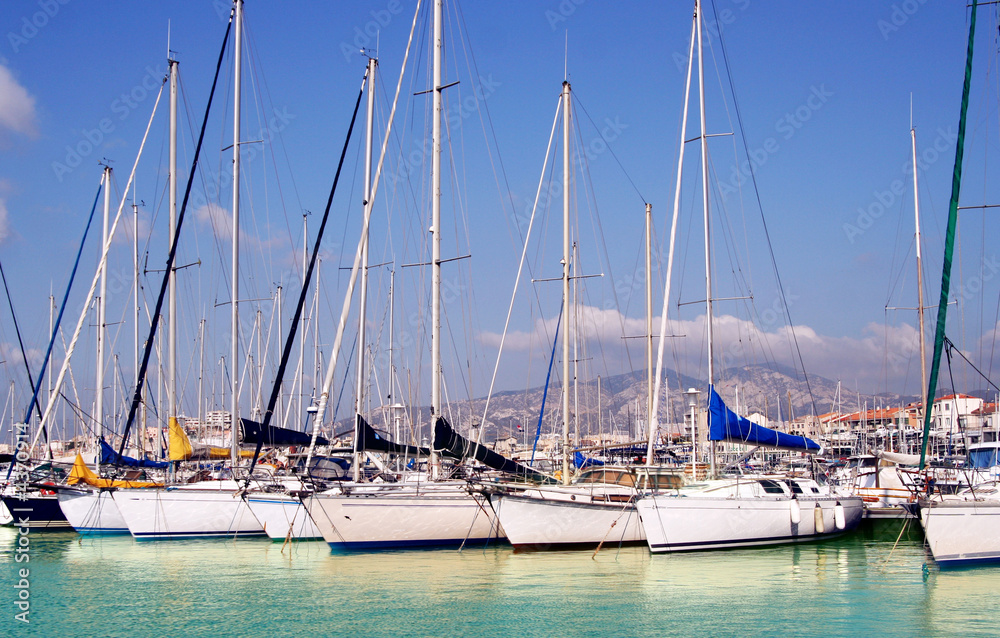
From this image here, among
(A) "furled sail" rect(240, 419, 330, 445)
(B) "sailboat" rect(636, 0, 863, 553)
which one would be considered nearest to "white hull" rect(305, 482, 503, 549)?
(A) "furled sail" rect(240, 419, 330, 445)

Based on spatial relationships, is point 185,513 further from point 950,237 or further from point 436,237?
point 950,237

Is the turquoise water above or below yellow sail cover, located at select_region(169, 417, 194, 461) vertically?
below

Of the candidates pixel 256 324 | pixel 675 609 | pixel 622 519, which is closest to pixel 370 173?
pixel 622 519

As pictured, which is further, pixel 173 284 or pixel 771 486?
pixel 173 284

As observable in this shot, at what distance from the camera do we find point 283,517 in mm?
26281

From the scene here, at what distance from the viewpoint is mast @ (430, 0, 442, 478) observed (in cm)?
2375

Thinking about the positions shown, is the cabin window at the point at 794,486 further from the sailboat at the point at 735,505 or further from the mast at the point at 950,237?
the mast at the point at 950,237

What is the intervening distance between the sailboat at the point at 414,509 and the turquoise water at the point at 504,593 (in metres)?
0.59

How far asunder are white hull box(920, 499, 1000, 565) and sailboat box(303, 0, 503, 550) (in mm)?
10830

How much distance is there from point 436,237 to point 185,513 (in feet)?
39.0

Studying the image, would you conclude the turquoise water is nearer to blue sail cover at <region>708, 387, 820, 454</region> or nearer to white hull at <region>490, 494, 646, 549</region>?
white hull at <region>490, 494, 646, 549</region>

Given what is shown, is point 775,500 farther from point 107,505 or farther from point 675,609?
point 107,505

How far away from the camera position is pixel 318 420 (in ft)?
73.0

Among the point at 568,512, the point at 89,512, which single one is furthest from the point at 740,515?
the point at 89,512
